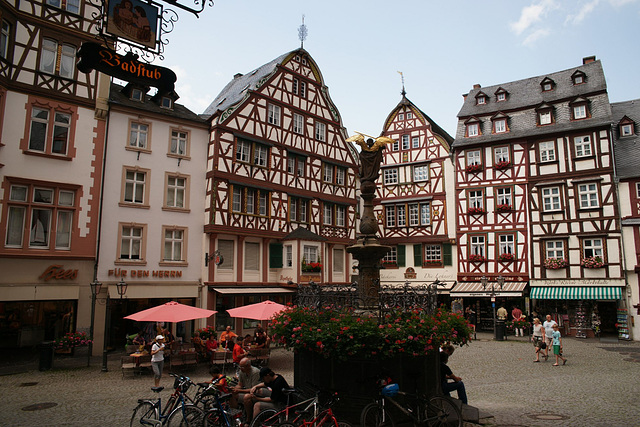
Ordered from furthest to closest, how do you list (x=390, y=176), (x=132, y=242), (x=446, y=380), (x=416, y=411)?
(x=390, y=176) < (x=132, y=242) < (x=446, y=380) < (x=416, y=411)

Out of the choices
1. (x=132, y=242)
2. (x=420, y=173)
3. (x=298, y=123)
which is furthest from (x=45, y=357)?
(x=420, y=173)

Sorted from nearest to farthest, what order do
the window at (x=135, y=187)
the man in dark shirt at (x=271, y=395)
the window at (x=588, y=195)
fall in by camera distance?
the man in dark shirt at (x=271, y=395) → the window at (x=135, y=187) → the window at (x=588, y=195)

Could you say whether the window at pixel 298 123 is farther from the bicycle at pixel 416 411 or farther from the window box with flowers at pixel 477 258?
the bicycle at pixel 416 411

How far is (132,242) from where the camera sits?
21.4m

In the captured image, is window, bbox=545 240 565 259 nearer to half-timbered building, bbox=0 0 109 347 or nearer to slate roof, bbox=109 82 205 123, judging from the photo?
slate roof, bbox=109 82 205 123

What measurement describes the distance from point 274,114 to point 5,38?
13.2 m

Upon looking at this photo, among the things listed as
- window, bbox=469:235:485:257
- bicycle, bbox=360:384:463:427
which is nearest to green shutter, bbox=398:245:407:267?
window, bbox=469:235:485:257

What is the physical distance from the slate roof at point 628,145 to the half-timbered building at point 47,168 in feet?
89.0

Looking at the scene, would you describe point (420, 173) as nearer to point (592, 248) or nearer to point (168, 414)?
point (592, 248)

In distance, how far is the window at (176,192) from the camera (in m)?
23.0

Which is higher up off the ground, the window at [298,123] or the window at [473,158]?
the window at [298,123]

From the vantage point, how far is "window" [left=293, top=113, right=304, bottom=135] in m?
28.5

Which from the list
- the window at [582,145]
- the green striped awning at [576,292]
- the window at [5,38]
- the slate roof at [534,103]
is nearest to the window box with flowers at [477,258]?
the green striped awning at [576,292]

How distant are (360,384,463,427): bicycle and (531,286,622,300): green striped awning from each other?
21335mm
